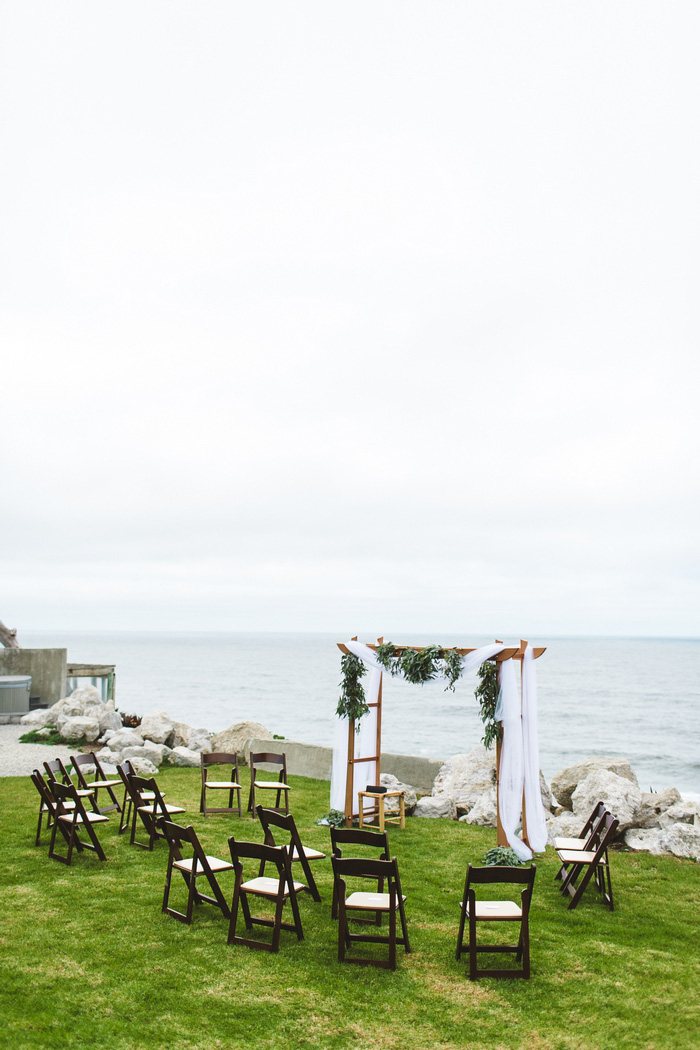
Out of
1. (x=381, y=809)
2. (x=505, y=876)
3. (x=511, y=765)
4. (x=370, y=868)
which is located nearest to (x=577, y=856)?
(x=511, y=765)

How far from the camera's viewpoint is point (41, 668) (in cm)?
2102

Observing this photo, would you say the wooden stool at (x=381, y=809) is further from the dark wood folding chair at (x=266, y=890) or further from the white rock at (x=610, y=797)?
the dark wood folding chair at (x=266, y=890)

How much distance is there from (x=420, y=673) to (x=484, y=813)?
252 cm

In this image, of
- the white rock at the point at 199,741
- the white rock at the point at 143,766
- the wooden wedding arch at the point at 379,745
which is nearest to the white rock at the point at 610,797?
the wooden wedding arch at the point at 379,745

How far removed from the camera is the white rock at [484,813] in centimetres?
1044

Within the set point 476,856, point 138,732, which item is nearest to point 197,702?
point 138,732

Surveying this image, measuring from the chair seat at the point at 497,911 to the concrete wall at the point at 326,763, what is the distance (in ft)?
22.3

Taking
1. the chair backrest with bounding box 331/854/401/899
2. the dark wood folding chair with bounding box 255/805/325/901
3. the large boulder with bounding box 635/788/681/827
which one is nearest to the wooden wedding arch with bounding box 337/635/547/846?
the large boulder with bounding box 635/788/681/827

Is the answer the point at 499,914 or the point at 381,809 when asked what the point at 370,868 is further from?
the point at 381,809

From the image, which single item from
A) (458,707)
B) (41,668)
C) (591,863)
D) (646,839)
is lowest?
(458,707)

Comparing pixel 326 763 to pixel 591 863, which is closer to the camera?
pixel 591 863

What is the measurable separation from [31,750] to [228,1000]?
12.1m

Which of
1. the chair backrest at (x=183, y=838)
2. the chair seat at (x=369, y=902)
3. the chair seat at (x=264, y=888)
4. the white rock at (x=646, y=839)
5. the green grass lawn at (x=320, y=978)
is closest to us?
the green grass lawn at (x=320, y=978)

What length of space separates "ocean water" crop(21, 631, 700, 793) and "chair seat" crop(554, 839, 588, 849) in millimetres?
2525
